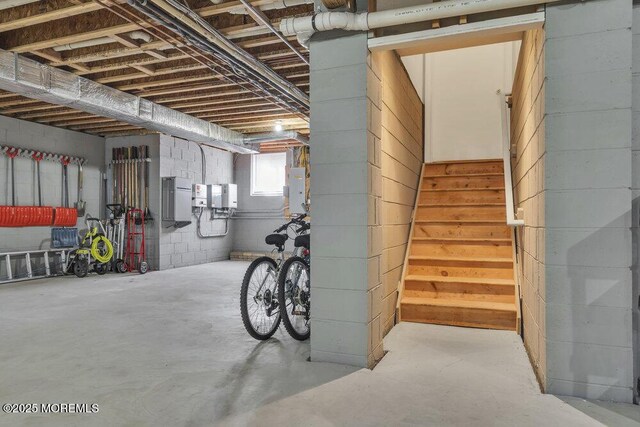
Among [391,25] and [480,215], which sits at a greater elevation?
[391,25]

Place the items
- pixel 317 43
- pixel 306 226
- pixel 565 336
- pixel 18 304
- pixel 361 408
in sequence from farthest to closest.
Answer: pixel 18 304
pixel 306 226
pixel 317 43
pixel 565 336
pixel 361 408

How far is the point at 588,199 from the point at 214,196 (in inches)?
308

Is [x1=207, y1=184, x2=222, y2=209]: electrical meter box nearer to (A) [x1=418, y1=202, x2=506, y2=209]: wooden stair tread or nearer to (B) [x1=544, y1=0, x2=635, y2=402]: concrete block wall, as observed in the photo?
(A) [x1=418, y1=202, x2=506, y2=209]: wooden stair tread

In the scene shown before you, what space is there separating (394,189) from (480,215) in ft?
5.21

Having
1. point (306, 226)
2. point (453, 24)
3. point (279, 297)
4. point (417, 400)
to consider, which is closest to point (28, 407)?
point (279, 297)

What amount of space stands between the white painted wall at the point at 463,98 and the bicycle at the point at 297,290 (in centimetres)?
345

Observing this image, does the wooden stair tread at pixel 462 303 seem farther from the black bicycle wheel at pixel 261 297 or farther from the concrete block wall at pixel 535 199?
the black bicycle wheel at pixel 261 297

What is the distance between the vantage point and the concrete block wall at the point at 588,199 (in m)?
2.19

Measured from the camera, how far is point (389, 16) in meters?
2.56

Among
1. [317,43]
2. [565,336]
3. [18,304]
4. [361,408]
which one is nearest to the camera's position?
[361,408]

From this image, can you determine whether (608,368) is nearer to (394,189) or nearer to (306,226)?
(394,189)

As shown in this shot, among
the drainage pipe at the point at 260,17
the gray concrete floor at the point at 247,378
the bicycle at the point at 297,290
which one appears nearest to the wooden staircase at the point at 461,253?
the gray concrete floor at the point at 247,378

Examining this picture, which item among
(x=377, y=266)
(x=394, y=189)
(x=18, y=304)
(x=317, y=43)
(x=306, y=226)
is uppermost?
(x=317, y=43)

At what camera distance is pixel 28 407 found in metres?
2.16
